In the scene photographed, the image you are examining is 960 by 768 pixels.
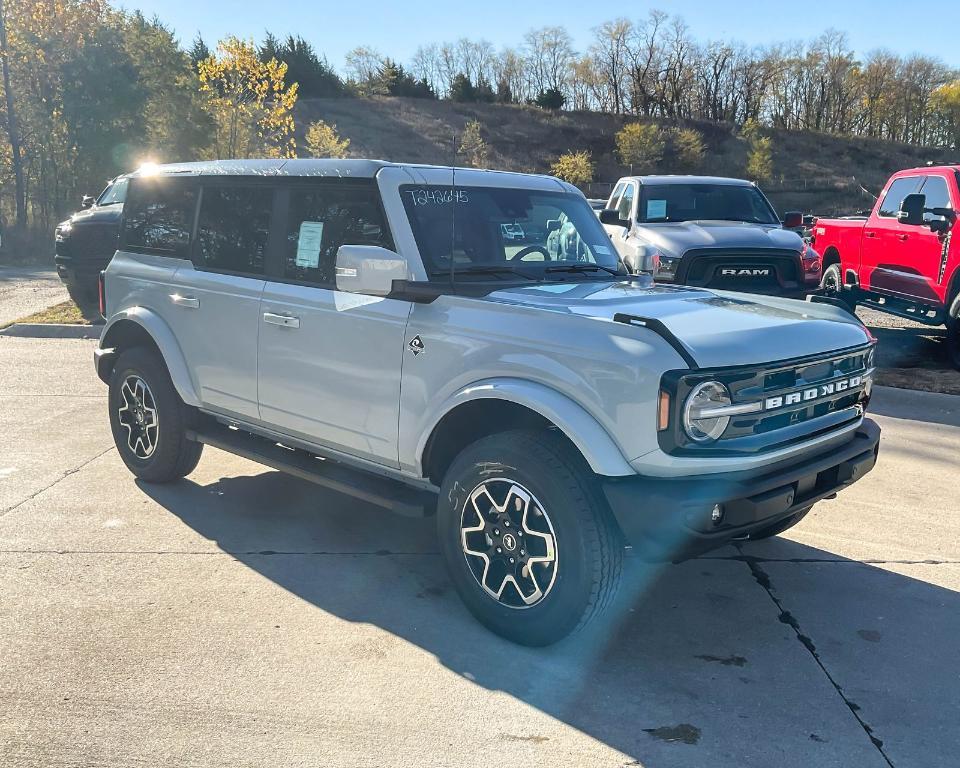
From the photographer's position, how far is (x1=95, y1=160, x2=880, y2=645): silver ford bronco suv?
129 inches

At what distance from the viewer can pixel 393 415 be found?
403 centimetres

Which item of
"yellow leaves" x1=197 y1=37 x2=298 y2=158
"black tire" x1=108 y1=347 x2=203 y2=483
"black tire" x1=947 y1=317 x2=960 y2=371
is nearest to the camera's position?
"black tire" x1=108 y1=347 x2=203 y2=483

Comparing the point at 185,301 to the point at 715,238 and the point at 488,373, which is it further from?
the point at 715,238

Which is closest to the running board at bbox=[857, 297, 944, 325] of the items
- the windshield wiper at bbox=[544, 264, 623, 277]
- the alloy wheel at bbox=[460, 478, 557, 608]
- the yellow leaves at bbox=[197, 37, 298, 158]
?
the windshield wiper at bbox=[544, 264, 623, 277]

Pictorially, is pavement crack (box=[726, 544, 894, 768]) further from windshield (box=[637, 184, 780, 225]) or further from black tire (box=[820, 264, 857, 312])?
black tire (box=[820, 264, 857, 312])

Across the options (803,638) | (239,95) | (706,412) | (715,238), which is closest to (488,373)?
(706,412)

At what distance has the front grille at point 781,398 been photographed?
3193 mm

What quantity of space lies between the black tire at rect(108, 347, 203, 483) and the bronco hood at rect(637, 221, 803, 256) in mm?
6139

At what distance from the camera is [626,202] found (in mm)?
11484

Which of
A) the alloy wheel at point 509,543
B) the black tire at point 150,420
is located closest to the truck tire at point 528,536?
the alloy wheel at point 509,543

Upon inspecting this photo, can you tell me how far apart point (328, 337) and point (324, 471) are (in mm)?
688

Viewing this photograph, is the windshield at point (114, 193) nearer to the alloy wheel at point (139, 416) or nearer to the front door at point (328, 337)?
the alloy wheel at point (139, 416)

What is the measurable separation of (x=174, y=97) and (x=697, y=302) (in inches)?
1245

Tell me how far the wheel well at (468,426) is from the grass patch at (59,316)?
950 cm
